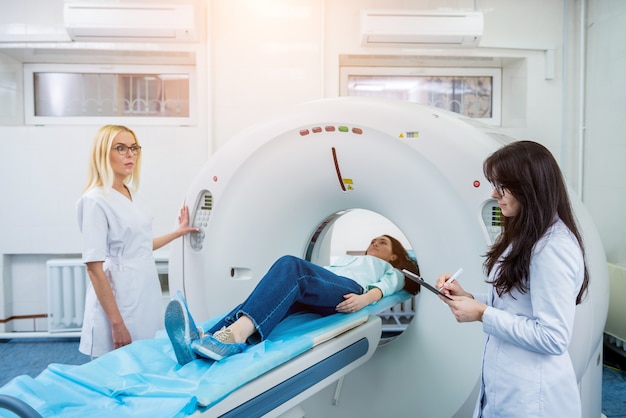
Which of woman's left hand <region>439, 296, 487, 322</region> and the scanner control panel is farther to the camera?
the scanner control panel

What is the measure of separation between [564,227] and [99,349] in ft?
4.40

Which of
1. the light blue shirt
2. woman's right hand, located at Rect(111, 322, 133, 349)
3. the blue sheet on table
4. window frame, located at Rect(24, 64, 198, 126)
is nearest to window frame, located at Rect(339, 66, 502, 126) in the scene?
window frame, located at Rect(24, 64, 198, 126)

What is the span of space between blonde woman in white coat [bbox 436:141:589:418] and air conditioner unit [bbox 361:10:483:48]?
186 cm

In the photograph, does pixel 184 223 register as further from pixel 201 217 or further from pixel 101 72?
pixel 101 72

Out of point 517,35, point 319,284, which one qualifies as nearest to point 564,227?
point 319,284

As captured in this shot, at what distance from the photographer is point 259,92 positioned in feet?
9.55

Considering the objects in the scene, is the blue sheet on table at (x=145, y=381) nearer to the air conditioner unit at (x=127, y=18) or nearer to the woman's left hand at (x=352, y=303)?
the woman's left hand at (x=352, y=303)

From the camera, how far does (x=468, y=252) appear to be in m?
1.46

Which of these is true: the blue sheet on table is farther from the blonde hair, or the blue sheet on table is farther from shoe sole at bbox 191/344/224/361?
the blonde hair

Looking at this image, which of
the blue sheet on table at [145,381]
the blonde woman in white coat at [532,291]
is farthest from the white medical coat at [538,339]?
the blue sheet on table at [145,381]

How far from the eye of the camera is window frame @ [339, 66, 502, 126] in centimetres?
319

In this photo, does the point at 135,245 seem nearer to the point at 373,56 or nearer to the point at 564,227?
the point at 564,227

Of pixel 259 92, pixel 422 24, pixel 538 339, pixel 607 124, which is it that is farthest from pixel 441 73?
pixel 538 339

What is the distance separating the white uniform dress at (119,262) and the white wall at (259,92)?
126cm
